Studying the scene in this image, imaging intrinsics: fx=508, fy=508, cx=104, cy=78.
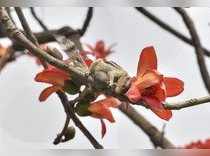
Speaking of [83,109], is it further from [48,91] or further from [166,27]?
[166,27]

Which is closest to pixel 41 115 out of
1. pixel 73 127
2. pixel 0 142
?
pixel 0 142

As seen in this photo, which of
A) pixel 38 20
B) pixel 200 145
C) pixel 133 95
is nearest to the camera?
pixel 133 95

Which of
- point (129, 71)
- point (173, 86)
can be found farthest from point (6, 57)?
point (173, 86)

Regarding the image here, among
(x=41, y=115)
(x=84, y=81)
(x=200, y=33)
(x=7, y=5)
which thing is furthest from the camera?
(x=200, y=33)

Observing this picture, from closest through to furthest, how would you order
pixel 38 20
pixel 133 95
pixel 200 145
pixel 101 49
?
pixel 133 95
pixel 200 145
pixel 38 20
pixel 101 49

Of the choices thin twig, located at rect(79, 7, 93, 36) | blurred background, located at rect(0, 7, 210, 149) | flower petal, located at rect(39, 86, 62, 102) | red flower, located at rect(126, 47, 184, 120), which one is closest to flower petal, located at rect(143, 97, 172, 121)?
red flower, located at rect(126, 47, 184, 120)

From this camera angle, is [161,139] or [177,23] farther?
[177,23]

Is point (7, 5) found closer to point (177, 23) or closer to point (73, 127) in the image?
point (73, 127)

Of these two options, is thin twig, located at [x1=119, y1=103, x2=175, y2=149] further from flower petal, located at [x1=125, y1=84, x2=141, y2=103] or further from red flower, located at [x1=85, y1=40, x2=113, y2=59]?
flower petal, located at [x1=125, y1=84, x2=141, y2=103]
